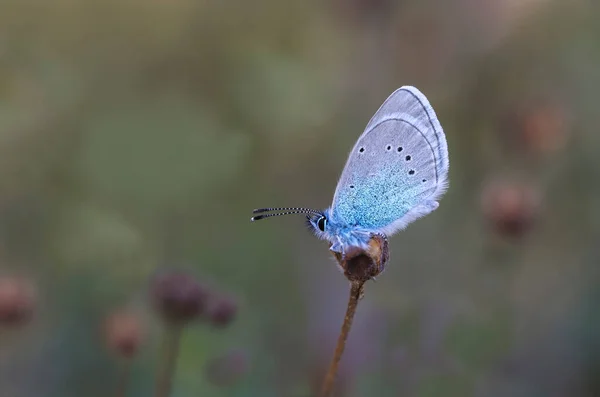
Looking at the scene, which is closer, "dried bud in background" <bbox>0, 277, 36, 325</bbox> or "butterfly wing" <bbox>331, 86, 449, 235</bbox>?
"butterfly wing" <bbox>331, 86, 449, 235</bbox>

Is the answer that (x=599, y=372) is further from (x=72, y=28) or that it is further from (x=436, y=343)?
(x=72, y=28)

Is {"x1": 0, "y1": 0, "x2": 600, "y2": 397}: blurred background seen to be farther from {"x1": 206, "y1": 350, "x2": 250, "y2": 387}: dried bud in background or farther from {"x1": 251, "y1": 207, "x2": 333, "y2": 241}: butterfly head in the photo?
{"x1": 251, "y1": 207, "x2": 333, "y2": 241}: butterfly head

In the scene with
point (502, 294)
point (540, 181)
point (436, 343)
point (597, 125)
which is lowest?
point (436, 343)

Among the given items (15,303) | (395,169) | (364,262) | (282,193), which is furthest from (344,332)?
(282,193)

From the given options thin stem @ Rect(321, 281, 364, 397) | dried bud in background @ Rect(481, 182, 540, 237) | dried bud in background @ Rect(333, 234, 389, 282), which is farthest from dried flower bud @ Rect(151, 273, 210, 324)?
dried bud in background @ Rect(481, 182, 540, 237)

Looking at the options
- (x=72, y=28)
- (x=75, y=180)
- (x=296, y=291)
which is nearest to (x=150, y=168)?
(x=75, y=180)

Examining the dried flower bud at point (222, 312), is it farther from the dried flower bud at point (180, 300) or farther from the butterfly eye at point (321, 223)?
the butterfly eye at point (321, 223)
